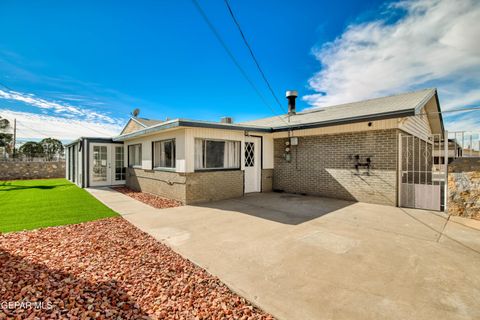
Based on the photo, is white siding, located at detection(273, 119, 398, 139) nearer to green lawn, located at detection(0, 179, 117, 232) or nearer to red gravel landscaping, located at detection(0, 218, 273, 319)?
red gravel landscaping, located at detection(0, 218, 273, 319)

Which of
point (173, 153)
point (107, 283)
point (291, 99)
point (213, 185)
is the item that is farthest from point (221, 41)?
point (107, 283)

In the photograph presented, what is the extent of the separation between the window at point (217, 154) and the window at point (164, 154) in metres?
1.13

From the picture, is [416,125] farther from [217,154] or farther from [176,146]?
[176,146]

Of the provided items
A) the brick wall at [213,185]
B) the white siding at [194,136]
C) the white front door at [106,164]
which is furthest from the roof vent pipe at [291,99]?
the white front door at [106,164]

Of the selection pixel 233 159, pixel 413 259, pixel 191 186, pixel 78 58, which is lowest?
pixel 413 259

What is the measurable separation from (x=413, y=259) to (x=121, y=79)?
1563 centimetres

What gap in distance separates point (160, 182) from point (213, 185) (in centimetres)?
239

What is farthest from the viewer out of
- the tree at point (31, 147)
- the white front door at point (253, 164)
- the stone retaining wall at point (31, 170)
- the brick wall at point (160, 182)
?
the tree at point (31, 147)

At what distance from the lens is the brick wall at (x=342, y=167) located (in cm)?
705

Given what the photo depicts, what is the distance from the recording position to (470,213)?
5574 mm

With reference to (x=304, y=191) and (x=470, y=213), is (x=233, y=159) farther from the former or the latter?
(x=470, y=213)

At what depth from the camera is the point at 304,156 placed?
30.0ft

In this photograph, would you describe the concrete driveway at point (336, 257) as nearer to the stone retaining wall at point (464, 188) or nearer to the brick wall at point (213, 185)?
the stone retaining wall at point (464, 188)

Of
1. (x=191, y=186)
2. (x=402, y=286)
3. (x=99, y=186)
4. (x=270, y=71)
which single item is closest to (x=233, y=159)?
(x=191, y=186)
